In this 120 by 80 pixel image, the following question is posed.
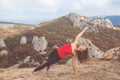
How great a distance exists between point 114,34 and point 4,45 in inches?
2799

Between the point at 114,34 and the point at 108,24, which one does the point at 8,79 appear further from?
the point at 108,24

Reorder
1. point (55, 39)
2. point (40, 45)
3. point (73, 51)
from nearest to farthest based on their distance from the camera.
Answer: point (73, 51)
point (40, 45)
point (55, 39)

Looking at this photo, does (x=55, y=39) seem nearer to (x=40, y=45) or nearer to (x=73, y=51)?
(x=40, y=45)

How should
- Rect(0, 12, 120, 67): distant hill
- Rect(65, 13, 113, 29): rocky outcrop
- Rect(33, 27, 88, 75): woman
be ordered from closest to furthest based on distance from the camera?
1. Rect(33, 27, 88, 75): woman
2. Rect(0, 12, 120, 67): distant hill
3. Rect(65, 13, 113, 29): rocky outcrop

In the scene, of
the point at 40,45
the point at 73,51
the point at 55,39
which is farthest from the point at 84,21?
the point at 73,51

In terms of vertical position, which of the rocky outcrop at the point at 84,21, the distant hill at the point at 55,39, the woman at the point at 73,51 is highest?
the woman at the point at 73,51

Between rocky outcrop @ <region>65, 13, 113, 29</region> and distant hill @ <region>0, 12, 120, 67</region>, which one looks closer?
distant hill @ <region>0, 12, 120, 67</region>

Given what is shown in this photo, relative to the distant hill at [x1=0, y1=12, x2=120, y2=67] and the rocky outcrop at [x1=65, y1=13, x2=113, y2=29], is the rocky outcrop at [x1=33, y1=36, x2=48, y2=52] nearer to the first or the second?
the distant hill at [x1=0, y1=12, x2=120, y2=67]

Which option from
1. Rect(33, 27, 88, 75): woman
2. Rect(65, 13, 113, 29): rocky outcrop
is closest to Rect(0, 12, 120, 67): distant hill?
Rect(65, 13, 113, 29): rocky outcrop

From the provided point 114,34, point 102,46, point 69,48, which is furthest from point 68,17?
point 69,48

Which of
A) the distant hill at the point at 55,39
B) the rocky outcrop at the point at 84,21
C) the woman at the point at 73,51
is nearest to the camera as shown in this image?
the woman at the point at 73,51

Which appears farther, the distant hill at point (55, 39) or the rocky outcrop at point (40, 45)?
the rocky outcrop at point (40, 45)

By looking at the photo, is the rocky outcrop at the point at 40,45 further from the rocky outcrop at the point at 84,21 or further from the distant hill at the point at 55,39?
the rocky outcrop at the point at 84,21

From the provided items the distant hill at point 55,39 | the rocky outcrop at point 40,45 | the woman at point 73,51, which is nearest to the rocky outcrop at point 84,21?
the distant hill at point 55,39
